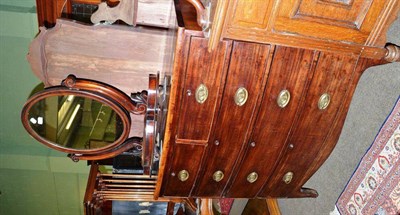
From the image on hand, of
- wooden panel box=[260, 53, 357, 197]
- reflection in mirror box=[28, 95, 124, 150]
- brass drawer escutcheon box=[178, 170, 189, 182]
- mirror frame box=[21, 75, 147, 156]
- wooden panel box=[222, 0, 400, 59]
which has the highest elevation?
wooden panel box=[222, 0, 400, 59]

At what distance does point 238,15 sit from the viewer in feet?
3.82

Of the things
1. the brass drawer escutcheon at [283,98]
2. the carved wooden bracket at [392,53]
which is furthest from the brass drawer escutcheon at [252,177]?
the carved wooden bracket at [392,53]

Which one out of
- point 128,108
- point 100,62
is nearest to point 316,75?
point 128,108

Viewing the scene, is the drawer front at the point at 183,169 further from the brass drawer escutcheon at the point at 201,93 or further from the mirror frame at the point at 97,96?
the mirror frame at the point at 97,96

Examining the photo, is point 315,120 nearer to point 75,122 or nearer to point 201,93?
point 201,93

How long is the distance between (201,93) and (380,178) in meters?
1.09

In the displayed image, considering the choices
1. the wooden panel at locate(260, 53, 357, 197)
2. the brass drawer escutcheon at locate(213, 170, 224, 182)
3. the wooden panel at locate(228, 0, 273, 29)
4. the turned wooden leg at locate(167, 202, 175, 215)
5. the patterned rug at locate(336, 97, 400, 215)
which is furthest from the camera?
the turned wooden leg at locate(167, 202, 175, 215)

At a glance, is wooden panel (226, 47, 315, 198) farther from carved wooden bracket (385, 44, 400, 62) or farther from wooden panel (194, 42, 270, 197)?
carved wooden bracket (385, 44, 400, 62)

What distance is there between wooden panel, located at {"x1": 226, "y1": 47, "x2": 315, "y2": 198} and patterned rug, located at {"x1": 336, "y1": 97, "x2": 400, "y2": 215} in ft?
1.75

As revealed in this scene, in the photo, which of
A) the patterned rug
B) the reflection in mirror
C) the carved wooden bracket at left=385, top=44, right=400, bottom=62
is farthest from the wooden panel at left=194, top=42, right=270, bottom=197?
the reflection in mirror

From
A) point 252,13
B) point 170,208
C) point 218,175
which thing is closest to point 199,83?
point 252,13

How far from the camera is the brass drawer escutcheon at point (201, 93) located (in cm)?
130

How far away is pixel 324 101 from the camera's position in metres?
1.46

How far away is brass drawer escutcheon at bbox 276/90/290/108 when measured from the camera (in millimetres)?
1387
